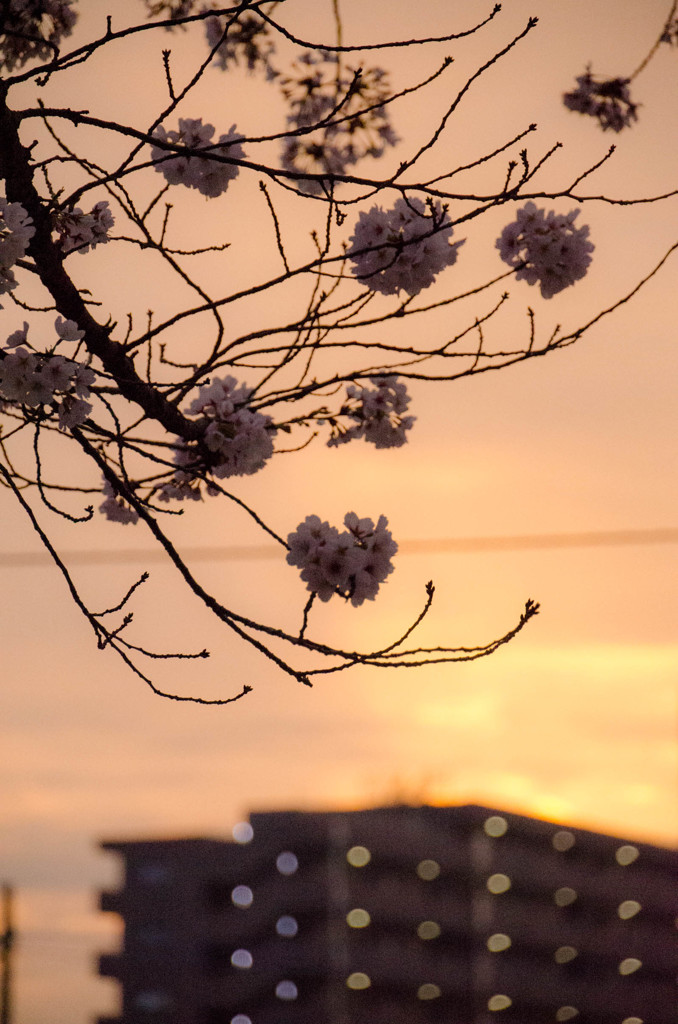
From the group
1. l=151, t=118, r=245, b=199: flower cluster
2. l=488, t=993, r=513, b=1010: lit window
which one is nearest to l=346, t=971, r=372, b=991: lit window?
l=488, t=993, r=513, b=1010: lit window

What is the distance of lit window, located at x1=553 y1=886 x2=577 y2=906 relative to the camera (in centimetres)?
8238

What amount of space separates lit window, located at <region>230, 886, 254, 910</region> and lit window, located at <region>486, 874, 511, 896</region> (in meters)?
16.7

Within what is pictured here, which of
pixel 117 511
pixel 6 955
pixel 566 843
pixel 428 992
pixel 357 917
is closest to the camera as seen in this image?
pixel 117 511

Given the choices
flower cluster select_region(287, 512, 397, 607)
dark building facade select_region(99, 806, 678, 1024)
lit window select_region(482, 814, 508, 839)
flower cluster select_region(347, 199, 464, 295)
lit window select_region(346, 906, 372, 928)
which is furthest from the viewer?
lit window select_region(482, 814, 508, 839)

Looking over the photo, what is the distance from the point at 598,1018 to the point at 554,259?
3456 inches

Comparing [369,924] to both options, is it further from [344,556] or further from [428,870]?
[344,556]

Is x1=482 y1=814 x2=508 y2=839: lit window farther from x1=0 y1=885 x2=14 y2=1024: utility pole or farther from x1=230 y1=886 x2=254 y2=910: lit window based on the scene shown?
x1=0 y1=885 x2=14 y2=1024: utility pole

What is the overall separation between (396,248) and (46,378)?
1.25 meters

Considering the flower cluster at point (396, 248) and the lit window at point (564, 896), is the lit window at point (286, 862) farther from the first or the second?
the flower cluster at point (396, 248)

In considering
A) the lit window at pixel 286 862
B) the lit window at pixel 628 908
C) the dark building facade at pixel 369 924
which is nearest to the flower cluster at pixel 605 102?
the dark building facade at pixel 369 924

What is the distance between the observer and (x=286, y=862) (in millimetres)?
73312

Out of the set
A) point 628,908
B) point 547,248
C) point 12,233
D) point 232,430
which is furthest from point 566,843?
point 12,233

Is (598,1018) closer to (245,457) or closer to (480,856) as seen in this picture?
(480,856)

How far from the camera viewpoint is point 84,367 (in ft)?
10.7
